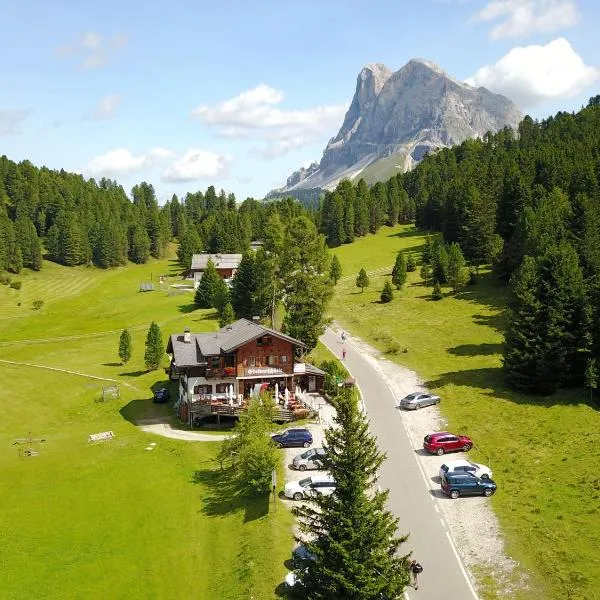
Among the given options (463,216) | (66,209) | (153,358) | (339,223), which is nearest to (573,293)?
(153,358)

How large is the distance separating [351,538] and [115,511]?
24.9 meters

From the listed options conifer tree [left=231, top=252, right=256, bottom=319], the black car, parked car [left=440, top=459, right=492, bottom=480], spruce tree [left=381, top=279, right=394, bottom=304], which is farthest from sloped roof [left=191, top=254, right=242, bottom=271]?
parked car [left=440, top=459, right=492, bottom=480]

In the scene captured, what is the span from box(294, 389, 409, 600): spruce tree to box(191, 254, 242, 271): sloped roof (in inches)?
4618

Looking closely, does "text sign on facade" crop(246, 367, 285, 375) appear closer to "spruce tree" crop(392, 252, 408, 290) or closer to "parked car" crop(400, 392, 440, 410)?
"parked car" crop(400, 392, 440, 410)

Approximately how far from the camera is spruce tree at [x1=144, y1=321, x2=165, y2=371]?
7531 centimetres

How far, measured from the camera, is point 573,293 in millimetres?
55344

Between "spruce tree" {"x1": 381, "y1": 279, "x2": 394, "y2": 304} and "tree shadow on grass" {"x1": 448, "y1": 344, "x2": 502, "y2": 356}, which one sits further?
"spruce tree" {"x1": 381, "y1": 279, "x2": 394, "y2": 304}

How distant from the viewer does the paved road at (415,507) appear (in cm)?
2920

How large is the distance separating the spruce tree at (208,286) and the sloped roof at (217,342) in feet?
138

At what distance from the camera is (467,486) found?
3803cm

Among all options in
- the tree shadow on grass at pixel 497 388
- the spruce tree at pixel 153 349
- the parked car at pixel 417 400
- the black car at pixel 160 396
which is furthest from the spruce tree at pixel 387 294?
the black car at pixel 160 396

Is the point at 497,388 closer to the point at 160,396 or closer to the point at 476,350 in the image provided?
the point at 476,350

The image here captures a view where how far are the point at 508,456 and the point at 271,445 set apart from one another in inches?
710

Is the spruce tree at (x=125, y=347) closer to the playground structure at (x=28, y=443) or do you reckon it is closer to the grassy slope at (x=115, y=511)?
the grassy slope at (x=115, y=511)
